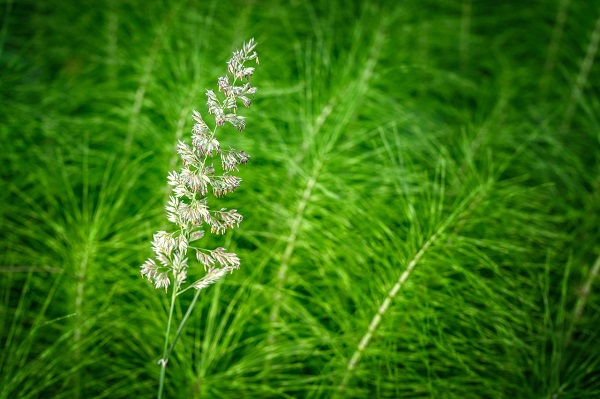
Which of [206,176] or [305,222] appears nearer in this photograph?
[206,176]

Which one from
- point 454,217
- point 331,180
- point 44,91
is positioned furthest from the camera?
point 44,91

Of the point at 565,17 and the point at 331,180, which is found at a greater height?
the point at 565,17

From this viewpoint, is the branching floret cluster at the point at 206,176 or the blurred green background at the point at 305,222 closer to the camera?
the branching floret cluster at the point at 206,176

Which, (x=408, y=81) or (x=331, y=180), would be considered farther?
(x=408, y=81)

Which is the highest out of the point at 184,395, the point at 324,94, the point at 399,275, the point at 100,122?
the point at 100,122

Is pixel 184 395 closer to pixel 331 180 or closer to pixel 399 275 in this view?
pixel 399 275

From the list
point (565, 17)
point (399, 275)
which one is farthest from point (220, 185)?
point (565, 17)

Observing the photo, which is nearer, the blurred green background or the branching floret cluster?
the branching floret cluster

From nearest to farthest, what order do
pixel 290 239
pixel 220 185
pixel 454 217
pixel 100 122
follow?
pixel 220 185 < pixel 454 217 < pixel 290 239 < pixel 100 122
